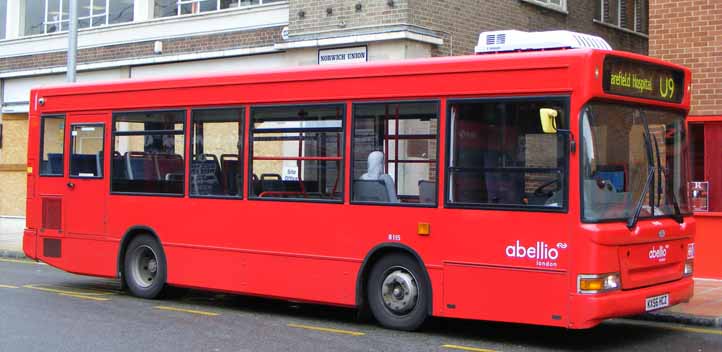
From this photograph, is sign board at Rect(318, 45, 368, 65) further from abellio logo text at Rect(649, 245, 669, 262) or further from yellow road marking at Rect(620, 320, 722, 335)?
abellio logo text at Rect(649, 245, 669, 262)

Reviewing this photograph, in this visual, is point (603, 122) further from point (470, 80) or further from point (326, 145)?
point (326, 145)

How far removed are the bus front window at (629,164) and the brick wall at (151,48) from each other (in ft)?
38.4

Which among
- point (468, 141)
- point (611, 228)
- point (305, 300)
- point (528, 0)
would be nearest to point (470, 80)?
point (468, 141)

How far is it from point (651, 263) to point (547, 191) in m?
1.28

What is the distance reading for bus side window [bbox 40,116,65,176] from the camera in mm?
13750

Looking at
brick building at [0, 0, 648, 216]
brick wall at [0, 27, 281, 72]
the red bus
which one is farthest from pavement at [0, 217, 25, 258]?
the red bus

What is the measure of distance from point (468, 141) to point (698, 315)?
3573 millimetres

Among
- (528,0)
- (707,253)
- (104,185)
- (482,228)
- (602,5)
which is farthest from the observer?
(602,5)

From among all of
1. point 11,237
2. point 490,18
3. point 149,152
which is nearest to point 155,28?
point 11,237

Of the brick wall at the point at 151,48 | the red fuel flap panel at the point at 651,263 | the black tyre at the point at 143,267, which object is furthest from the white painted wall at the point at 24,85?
the red fuel flap panel at the point at 651,263

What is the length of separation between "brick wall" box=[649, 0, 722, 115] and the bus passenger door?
8415mm

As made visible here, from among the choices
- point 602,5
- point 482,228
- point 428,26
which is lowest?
point 482,228

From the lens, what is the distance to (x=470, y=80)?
375 inches

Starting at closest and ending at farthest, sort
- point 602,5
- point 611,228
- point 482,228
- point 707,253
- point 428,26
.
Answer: point 611,228, point 482,228, point 707,253, point 428,26, point 602,5
